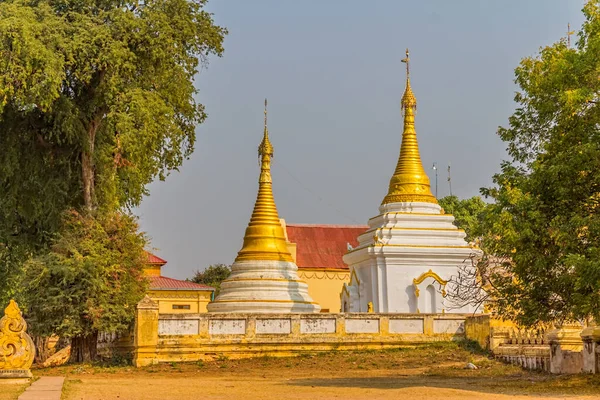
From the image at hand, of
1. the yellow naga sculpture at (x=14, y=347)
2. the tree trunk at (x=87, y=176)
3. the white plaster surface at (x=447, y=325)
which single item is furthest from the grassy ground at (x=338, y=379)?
the tree trunk at (x=87, y=176)

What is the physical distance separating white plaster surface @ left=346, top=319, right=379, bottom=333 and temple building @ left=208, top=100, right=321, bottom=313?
7.80 meters

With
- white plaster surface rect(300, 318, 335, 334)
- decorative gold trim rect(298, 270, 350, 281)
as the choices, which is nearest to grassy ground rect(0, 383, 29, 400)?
white plaster surface rect(300, 318, 335, 334)

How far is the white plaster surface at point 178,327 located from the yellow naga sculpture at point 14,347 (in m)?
8.61

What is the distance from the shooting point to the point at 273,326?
1149 inches

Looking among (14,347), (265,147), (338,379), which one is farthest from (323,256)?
(14,347)

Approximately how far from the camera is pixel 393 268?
38.6 m

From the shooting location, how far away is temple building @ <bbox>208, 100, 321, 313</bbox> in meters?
37.5

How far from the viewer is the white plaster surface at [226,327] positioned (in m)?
28.8

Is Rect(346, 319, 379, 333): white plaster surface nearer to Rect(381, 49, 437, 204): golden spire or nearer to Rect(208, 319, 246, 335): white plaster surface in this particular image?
Rect(208, 319, 246, 335): white plaster surface

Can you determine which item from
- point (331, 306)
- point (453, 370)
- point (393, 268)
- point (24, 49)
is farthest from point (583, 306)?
point (331, 306)

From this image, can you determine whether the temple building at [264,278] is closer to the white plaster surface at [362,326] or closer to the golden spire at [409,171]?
the golden spire at [409,171]

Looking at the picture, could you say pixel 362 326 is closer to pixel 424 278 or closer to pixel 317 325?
pixel 317 325

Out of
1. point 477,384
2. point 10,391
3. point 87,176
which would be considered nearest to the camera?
point 10,391

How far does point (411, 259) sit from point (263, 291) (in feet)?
19.0
